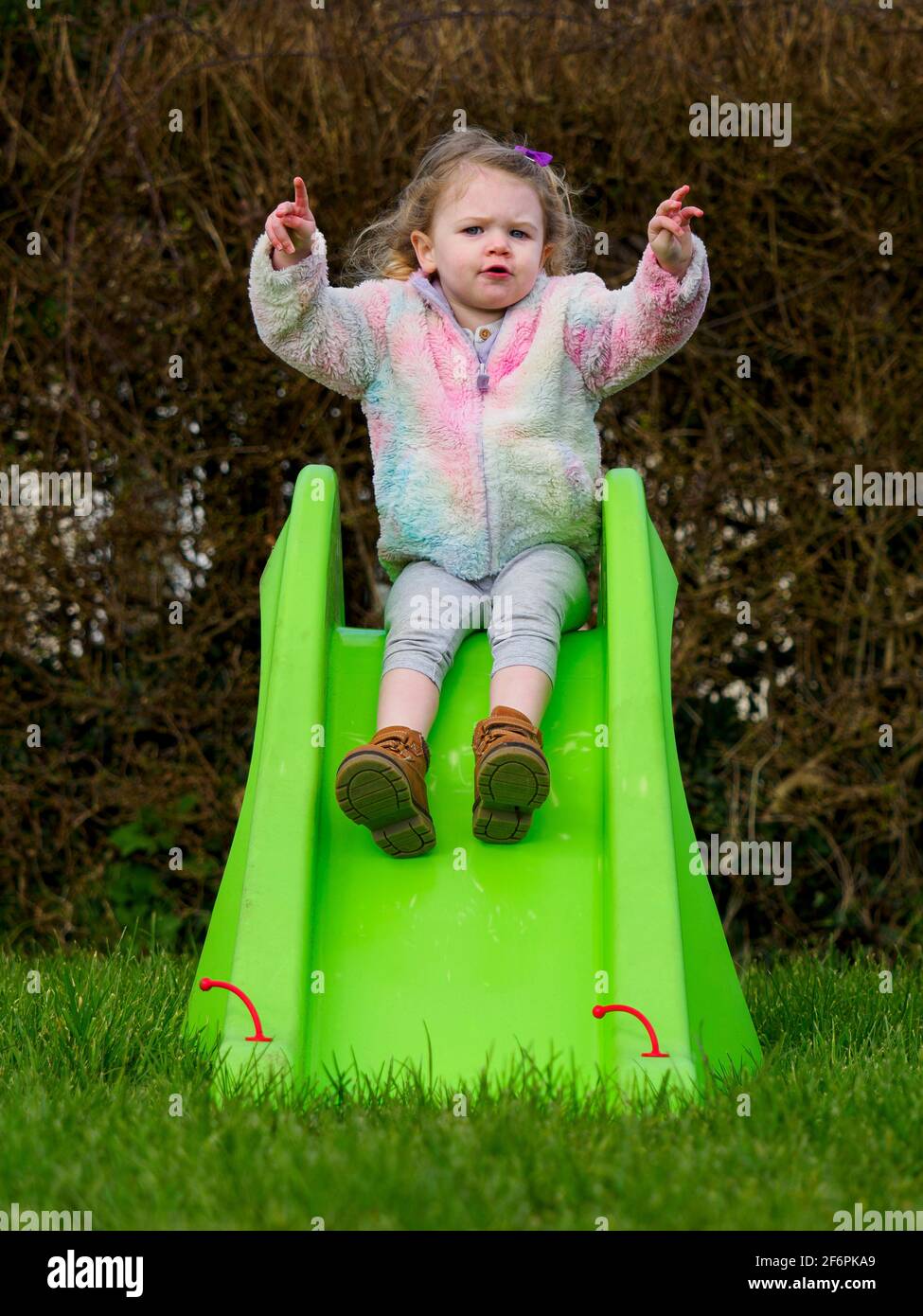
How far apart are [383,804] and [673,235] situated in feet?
3.33

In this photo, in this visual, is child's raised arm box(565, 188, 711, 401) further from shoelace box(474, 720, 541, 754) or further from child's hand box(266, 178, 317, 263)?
shoelace box(474, 720, 541, 754)

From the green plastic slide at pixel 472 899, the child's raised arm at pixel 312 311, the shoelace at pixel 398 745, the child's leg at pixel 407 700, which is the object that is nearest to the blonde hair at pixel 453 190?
the child's raised arm at pixel 312 311

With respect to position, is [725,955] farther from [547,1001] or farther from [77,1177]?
[77,1177]

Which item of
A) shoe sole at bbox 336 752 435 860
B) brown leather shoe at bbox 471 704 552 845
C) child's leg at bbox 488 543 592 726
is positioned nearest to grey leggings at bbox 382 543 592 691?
child's leg at bbox 488 543 592 726

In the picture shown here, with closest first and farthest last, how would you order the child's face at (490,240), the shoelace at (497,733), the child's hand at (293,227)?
the shoelace at (497,733) < the child's hand at (293,227) < the child's face at (490,240)

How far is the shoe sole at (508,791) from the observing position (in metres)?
2.21

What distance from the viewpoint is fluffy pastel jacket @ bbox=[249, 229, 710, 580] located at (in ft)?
8.59

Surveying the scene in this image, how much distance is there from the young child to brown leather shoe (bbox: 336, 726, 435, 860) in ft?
0.43

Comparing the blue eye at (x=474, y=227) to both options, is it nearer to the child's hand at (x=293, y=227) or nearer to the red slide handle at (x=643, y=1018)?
the child's hand at (x=293, y=227)

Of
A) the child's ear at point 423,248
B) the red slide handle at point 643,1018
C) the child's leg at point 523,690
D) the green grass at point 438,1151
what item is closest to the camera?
the green grass at point 438,1151

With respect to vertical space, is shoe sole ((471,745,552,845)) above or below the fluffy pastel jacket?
below

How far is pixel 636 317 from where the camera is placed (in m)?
2.61
